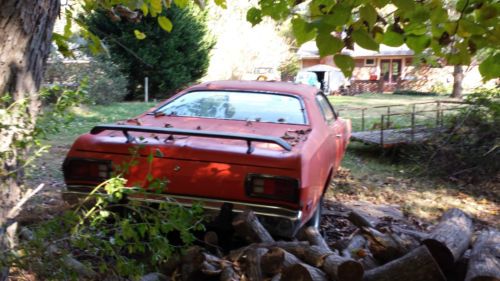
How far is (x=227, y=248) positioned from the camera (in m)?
4.32

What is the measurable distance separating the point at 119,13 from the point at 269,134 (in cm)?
166

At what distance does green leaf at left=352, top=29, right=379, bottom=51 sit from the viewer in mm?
2393

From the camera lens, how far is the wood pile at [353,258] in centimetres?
313

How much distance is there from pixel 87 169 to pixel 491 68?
311 centimetres

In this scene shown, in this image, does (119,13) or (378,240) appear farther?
(119,13)

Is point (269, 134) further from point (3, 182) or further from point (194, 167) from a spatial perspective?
point (3, 182)

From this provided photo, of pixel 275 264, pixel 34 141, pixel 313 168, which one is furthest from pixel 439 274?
pixel 34 141

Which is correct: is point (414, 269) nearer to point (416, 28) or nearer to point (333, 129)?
point (416, 28)

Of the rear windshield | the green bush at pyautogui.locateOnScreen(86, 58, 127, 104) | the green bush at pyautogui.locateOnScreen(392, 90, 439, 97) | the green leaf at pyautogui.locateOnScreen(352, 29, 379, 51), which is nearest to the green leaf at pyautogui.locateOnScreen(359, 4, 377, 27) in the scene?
the green leaf at pyautogui.locateOnScreen(352, 29, 379, 51)

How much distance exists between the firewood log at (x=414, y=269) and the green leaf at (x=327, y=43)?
148 centimetres

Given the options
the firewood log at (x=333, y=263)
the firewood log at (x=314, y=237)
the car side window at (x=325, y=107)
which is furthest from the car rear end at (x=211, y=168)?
the car side window at (x=325, y=107)

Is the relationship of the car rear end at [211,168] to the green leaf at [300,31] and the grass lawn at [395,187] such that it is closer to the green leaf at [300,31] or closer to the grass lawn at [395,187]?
the green leaf at [300,31]

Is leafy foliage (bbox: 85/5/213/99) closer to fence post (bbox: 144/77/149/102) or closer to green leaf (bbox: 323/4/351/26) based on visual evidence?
fence post (bbox: 144/77/149/102)

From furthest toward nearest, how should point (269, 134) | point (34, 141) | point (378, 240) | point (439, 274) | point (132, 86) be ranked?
point (132, 86)
point (269, 134)
point (378, 240)
point (439, 274)
point (34, 141)
